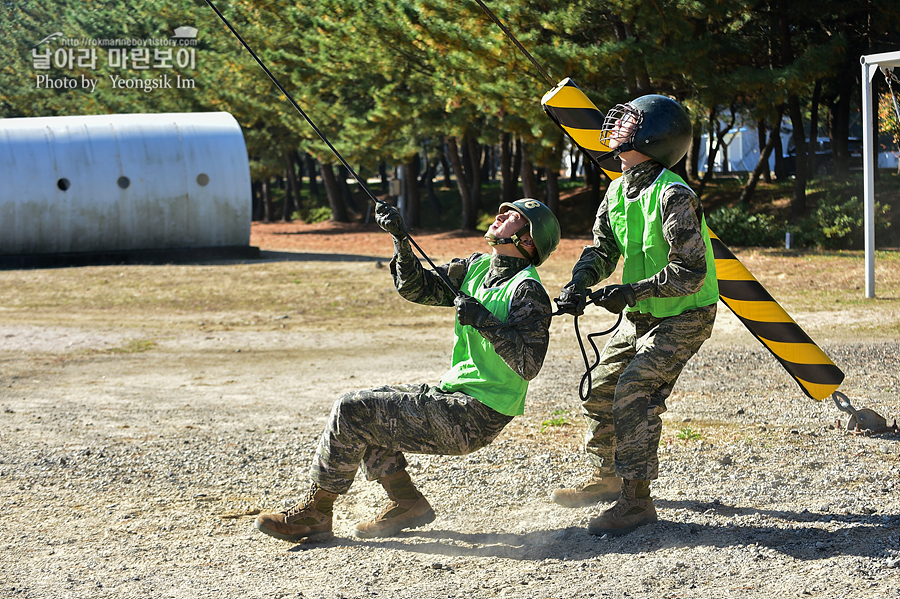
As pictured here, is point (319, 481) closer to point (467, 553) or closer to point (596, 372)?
point (467, 553)

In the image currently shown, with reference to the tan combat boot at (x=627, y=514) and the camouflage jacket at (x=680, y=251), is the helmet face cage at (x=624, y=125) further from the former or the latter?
the tan combat boot at (x=627, y=514)

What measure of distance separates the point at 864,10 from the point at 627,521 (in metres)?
19.9

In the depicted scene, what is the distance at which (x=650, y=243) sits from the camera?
4270mm

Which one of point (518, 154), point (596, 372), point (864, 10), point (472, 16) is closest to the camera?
point (596, 372)

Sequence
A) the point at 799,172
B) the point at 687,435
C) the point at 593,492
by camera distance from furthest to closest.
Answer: the point at 799,172
the point at 687,435
the point at 593,492

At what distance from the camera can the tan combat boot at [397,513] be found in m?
4.50

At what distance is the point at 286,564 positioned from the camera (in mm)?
4172

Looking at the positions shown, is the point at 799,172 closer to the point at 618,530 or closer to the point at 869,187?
the point at 869,187

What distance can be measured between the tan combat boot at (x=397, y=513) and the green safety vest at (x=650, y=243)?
57.5 inches

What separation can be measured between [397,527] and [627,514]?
1144 mm

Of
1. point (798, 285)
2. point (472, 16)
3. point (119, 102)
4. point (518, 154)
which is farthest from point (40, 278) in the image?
point (119, 102)

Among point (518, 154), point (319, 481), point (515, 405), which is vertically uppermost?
point (518, 154)

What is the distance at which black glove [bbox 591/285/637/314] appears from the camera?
3965 mm

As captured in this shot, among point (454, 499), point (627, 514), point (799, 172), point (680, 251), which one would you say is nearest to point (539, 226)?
point (680, 251)
